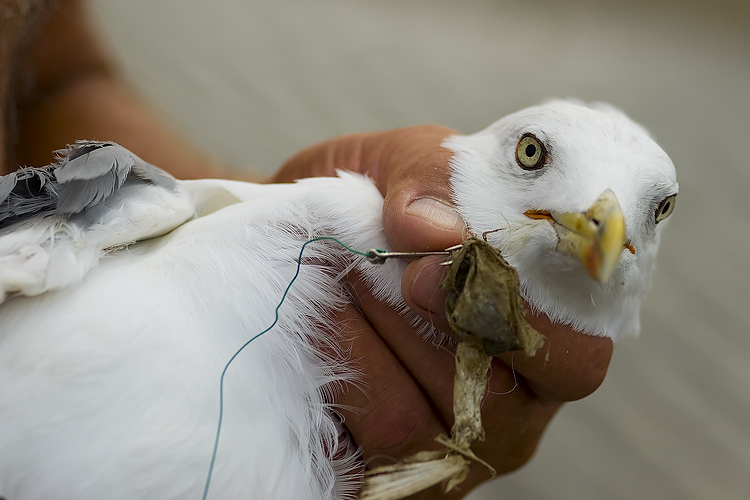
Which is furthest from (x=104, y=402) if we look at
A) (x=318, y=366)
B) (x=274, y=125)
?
(x=274, y=125)

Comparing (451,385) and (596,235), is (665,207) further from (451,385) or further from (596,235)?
(451,385)

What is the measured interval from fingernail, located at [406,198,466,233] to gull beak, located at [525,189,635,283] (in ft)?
0.62

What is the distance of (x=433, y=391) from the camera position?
1.19 m

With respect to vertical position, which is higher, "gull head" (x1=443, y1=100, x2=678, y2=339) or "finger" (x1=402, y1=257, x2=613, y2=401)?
"gull head" (x1=443, y1=100, x2=678, y2=339)

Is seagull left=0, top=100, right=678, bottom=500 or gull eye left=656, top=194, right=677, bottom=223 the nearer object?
seagull left=0, top=100, right=678, bottom=500

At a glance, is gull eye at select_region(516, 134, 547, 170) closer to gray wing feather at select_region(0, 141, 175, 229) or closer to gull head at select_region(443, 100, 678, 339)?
gull head at select_region(443, 100, 678, 339)

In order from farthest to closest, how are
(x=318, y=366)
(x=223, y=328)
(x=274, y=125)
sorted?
(x=274, y=125) < (x=318, y=366) < (x=223, y=328)

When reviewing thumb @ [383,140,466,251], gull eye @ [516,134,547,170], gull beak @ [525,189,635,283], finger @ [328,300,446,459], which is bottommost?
finger @ [328,300,446,459]

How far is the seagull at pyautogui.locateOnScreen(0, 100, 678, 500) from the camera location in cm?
92

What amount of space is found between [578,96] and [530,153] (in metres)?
3.01

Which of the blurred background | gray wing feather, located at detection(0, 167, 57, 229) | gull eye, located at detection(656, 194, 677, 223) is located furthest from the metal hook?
the blurred background

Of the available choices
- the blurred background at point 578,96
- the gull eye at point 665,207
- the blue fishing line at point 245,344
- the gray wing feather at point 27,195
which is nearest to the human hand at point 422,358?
the blue fishing line at point 245,344

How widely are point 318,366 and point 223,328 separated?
222 millimetres

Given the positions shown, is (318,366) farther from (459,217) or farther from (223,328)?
(459,217)
